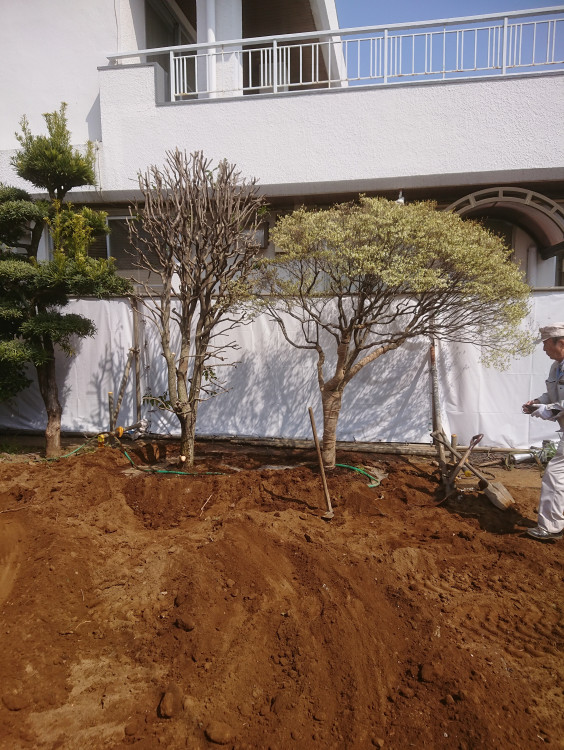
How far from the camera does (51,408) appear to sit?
6391mm

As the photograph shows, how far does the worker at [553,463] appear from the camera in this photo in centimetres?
399

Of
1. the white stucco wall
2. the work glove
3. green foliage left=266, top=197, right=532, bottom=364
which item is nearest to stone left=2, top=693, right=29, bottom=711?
green foliage left=266, top=197, right=532, bottom=364

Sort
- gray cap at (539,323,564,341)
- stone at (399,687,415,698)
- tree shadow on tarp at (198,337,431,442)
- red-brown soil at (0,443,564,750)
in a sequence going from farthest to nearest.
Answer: tree shadow on tarp at (198,337,431,442) < gray cap at (539,323,564,341) < stone at (399,687,415,698) < red-brown soil at (0,443,564,750)

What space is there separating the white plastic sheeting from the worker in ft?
6.32

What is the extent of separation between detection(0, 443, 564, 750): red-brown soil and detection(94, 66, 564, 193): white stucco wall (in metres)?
5.48

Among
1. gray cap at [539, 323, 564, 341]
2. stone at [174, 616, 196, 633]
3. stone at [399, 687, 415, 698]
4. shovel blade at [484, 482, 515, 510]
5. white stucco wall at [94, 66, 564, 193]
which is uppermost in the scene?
white stucco wall at [94, 66, 564, 193]

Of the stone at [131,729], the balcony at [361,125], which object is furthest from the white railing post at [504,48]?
the stone at [131,729]

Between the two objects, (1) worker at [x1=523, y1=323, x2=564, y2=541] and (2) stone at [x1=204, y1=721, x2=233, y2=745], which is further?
(1) worker at [x1=523, y1=323, x2=564, y2=541]

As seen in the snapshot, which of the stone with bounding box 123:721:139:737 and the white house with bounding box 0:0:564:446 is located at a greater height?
the white house with bounding box 0:0:564:446

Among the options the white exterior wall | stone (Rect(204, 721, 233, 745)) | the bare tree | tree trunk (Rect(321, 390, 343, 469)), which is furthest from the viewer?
the white exterior wall

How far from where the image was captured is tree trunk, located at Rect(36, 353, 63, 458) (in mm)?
6340

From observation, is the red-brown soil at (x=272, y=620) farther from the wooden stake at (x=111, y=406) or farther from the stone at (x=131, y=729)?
the wooden stake at (x=111, y=406)

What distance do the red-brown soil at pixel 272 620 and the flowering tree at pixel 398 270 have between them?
5.86 feet

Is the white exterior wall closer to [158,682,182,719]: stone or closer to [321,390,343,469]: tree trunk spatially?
[321,390,343,469]: tree trunk
